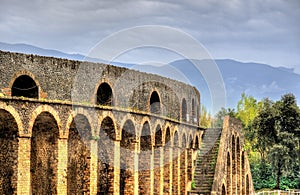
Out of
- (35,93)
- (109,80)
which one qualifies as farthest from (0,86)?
(109,80)

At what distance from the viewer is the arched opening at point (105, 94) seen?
26.1m

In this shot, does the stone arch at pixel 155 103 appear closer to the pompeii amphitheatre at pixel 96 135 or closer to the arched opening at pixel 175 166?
the pompeii amphitheatre at pixel 96 135

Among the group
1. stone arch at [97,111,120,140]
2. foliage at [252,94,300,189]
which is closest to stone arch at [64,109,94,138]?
stone arch at [97,111,120,140]

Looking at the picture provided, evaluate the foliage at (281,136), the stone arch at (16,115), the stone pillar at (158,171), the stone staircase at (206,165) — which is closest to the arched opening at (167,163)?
the stone pillar at (158,171)

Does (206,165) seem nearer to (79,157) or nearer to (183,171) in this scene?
(183,171)

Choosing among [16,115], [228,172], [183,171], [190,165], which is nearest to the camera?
[16,115]

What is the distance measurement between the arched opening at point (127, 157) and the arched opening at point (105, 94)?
1279mm

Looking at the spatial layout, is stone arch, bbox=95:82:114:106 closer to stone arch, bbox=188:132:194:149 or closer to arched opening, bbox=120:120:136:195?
arched opening, bbox=120:120:136:195

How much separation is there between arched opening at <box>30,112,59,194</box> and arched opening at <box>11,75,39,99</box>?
1.16m

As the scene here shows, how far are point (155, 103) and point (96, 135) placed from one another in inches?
298

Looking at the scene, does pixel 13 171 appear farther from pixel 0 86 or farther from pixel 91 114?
pixel 91 114

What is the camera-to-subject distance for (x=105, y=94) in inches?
1035

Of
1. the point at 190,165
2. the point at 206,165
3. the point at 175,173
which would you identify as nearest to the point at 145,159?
the point at 175,173

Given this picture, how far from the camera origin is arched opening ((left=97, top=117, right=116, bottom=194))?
24922 mm
